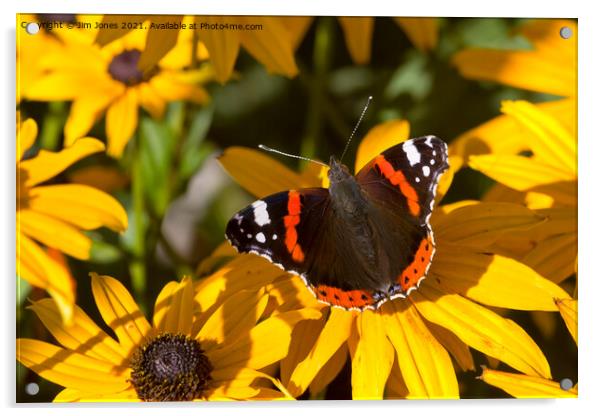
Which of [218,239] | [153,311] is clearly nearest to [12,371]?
[153,311]

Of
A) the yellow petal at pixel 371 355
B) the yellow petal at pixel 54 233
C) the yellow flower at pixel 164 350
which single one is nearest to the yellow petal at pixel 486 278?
the yellow petal at pixel 371 355

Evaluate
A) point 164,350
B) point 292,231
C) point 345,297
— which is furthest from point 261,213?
point 164,350

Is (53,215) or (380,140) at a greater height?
(380,140)

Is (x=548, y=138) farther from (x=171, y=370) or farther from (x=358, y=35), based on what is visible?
(x=171, y=370)

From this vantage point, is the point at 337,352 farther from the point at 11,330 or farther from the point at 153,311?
the point at 11,330

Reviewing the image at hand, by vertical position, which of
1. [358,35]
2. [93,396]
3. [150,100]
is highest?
[358,35]

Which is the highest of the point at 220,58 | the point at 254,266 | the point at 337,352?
the point at 220,58

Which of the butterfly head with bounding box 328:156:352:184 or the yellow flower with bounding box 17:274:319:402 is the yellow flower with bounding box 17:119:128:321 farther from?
the butterfly head with bounding box 328:156:352:184
